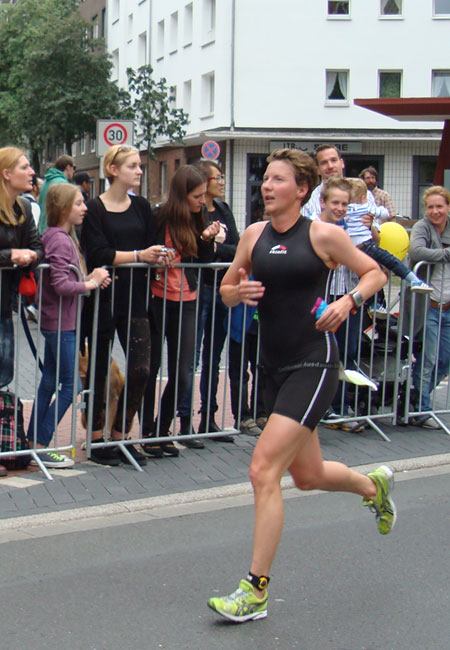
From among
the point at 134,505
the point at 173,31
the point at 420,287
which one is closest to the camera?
the point at 134,505

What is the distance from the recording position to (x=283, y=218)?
15.3ft

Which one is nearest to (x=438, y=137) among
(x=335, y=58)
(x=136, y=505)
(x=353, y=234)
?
(x=335, y=58)

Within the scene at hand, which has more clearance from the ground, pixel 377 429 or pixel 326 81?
pixel 326 81

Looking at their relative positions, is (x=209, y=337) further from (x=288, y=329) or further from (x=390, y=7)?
(x=390, y=7)

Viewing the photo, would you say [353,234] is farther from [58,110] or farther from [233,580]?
[58,110]

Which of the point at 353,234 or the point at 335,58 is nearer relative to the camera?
the point at 353,234

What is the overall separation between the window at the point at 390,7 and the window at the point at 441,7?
128 centimetres

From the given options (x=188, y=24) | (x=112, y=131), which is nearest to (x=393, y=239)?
(x=112, y=131)

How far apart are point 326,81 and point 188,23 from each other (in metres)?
7.38

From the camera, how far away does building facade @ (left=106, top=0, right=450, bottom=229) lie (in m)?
37.4

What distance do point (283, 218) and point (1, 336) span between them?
2687mm

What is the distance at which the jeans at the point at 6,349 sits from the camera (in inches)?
264

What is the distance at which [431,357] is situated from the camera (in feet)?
28.4

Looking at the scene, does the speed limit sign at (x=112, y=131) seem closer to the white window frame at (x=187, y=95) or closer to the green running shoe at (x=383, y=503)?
the green running shoe at (x=383, y=503)
